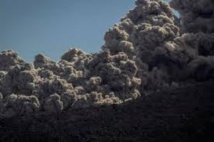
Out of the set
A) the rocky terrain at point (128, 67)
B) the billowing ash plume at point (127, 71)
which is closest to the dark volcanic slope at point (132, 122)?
the rocky terrain at point (128, 67)

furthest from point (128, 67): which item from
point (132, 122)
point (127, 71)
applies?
point (132, 122)

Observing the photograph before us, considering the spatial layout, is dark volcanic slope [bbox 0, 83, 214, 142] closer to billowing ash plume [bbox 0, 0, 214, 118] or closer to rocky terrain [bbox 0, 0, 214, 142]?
rocky terrain [bbox 0, 0, 214, 142]

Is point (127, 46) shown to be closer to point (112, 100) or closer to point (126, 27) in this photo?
point (126, 27)

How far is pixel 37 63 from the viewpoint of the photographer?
43.4 m

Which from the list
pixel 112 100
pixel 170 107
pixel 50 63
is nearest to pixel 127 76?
pixel 112 100

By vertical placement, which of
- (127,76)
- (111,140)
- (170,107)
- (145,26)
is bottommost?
(111,140)

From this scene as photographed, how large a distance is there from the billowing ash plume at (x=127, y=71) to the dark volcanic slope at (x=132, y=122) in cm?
1344

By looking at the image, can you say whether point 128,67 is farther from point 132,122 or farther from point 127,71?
point 132,122

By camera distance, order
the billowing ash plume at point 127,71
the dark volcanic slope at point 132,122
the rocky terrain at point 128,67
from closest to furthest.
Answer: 1. the dark volcanic slope at point 132,122
2. the rocky terrain at point 128,67
3. the billowing ash plume at point 127,71

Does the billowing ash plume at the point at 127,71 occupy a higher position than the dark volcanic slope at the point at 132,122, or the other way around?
the billowing ash plume at the point at 127,71

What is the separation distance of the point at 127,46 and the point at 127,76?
5599 millimetres

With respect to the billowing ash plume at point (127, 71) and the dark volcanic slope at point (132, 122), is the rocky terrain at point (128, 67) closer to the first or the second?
the billowing ash plume at point (127, 71)

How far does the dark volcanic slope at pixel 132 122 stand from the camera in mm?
14977

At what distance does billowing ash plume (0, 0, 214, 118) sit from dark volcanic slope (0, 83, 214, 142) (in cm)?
1344
